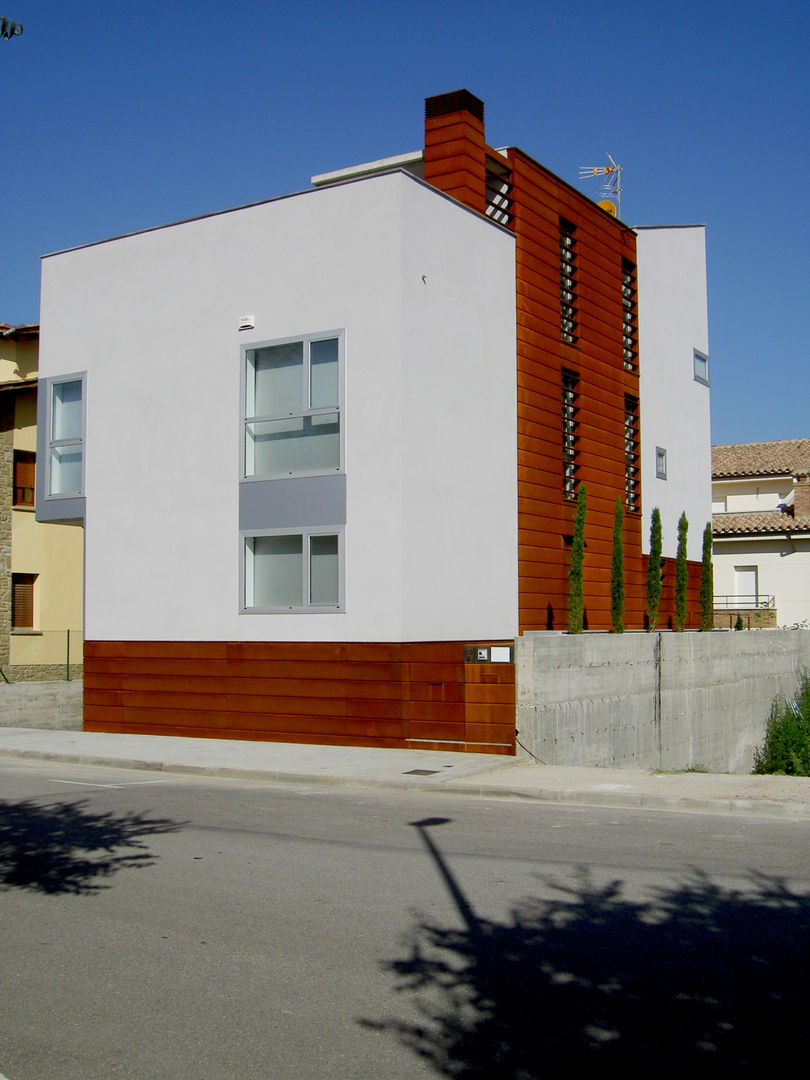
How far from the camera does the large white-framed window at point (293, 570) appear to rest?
709 inches

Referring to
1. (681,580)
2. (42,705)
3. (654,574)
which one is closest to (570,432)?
(654,574)

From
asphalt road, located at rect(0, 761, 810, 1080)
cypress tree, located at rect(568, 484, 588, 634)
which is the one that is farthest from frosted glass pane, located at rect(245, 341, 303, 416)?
asphalt road, located at rect(0, 761, 810, 1080)

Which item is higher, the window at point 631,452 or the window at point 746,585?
the window at point 631,452

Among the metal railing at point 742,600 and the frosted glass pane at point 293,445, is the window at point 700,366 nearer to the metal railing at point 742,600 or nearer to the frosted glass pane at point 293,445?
the metal railing at point 742,600

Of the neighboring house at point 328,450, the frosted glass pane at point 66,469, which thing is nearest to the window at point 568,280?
the neighboring house at point 328,450

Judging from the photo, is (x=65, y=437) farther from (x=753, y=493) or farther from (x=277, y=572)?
(x=753, y=493)

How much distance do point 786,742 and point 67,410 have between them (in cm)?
1745

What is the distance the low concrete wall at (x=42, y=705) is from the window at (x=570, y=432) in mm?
12498

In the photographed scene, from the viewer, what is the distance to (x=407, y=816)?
36.6 feet

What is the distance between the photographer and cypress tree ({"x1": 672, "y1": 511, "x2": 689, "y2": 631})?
25.9 metres

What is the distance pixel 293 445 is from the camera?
18.6m

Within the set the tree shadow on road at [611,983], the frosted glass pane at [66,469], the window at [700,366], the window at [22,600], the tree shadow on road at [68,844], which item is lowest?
the tree shadow on road at [68,844]

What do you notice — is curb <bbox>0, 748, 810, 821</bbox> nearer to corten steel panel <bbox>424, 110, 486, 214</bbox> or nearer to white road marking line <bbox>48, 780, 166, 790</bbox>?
white road marking line <bbox>48, 780, 166, 790</bbox>

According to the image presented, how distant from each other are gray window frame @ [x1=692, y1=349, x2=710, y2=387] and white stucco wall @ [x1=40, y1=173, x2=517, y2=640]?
1120cm
